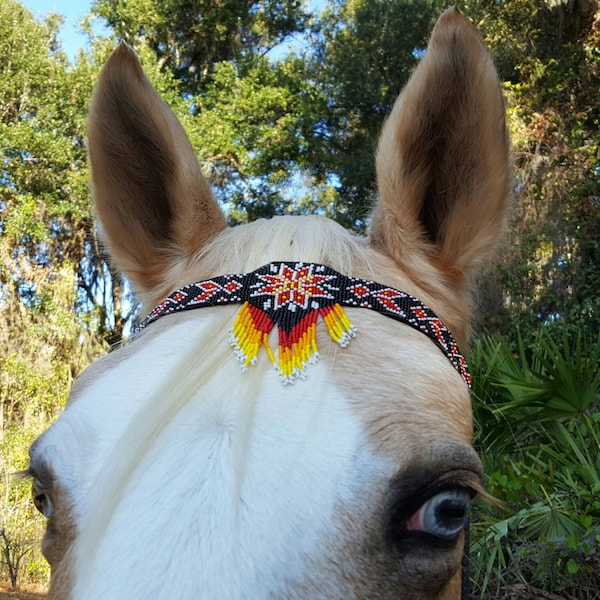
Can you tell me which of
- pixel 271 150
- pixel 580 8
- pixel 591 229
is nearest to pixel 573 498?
pixel 591 229

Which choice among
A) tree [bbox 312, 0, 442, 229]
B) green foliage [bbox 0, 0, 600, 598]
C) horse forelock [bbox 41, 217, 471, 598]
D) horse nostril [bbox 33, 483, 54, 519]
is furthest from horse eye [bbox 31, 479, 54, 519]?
tree [bbox 312, 0, 442, 229]

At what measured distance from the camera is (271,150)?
15.7 metres

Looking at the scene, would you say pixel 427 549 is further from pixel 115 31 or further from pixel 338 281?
pixel 115 31

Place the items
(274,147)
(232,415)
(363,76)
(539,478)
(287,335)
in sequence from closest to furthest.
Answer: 1. (232,415)
2. (287,335)
3. (539,478)
4. (274,147)
5. (363,76)

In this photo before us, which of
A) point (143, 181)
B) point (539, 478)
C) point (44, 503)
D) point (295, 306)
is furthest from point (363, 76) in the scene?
point (44, 503)

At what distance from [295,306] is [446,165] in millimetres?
813

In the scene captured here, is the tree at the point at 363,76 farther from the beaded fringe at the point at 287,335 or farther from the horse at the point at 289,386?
the beaded fringe at the point at 287,335

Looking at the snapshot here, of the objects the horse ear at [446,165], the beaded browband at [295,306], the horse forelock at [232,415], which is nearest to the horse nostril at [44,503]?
the horse forelock at [232,415]

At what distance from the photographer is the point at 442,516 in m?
1.11

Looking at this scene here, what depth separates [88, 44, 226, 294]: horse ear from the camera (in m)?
1.85

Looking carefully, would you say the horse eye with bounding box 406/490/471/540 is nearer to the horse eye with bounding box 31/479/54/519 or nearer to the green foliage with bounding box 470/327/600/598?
the horse eye with bounding box 31/479/54/519

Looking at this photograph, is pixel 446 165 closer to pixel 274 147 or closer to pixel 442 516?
pixel 442 516

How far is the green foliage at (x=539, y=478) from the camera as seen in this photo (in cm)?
369

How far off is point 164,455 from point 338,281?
65cm
